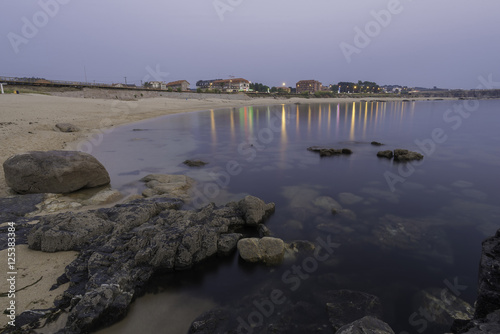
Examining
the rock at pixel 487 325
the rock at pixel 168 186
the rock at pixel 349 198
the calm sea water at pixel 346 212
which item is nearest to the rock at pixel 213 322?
the calm sea water at pixel 346 212

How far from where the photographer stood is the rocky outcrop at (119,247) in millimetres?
5215

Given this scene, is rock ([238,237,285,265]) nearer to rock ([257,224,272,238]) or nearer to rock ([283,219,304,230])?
rock ([257,224,272,238])

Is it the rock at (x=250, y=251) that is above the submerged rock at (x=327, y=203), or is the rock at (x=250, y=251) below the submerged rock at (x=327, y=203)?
above

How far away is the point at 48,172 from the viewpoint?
10430mm

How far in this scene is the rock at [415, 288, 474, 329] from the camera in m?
5.93

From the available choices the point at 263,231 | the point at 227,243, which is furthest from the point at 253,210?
the point at 227,243

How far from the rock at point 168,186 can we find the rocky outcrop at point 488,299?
10.0 m

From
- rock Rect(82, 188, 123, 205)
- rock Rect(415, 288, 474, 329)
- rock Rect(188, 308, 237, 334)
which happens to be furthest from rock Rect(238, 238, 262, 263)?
rock Rect(82, 188, 123, 205)

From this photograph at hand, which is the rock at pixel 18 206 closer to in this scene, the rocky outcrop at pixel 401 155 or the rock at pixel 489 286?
the rock at pixel 489 286

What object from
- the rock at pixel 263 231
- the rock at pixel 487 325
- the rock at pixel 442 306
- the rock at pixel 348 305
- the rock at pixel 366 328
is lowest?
the rock at pixel 442 306

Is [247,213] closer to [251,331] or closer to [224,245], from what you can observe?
[224,245]

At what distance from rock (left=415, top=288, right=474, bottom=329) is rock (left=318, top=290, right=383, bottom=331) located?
1145 millimetres

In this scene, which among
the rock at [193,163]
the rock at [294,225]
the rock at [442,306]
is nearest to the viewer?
the rock at [442,306]

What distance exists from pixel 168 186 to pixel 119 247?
5.82 m
